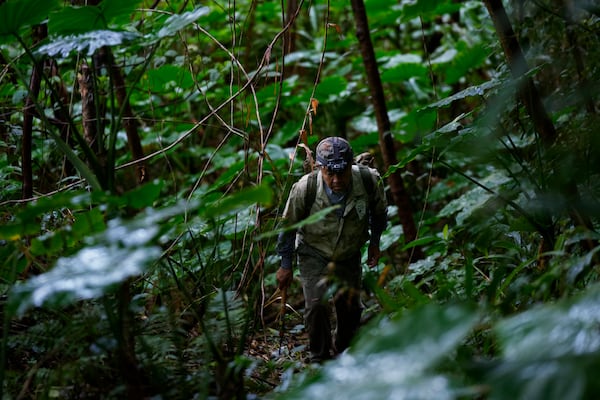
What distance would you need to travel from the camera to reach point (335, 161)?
12.2ft

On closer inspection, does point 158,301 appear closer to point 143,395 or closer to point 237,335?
point 237,335

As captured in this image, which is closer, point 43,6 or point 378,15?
point 43,6

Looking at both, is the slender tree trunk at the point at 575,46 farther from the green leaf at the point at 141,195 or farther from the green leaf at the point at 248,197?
the green leaf at the point at 141,195

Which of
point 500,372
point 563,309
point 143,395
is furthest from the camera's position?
point 143,395

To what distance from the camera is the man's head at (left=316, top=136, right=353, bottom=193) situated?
12.2 feet

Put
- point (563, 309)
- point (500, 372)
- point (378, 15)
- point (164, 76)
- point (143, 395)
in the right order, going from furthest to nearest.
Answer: point (378, 15)
point (164, 76)
point (143, 395)
point (563, 309)
point (500, 372)

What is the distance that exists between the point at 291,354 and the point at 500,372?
2.70 metres

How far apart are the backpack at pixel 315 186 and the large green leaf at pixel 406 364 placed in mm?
2225

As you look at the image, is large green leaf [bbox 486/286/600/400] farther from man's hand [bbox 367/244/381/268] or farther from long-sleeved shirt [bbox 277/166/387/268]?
man's hand [bbox 367/244/381/268]

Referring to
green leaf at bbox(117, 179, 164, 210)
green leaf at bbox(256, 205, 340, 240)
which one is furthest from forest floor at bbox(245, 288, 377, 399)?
green leaf at bbox(117, 179, 164, 210)

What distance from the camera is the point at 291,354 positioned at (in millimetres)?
4020

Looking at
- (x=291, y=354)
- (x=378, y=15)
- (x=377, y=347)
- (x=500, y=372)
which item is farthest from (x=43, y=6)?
(x=378, y=15)

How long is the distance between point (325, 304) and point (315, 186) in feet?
2.35

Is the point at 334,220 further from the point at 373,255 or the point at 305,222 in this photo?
the point at 305,222
